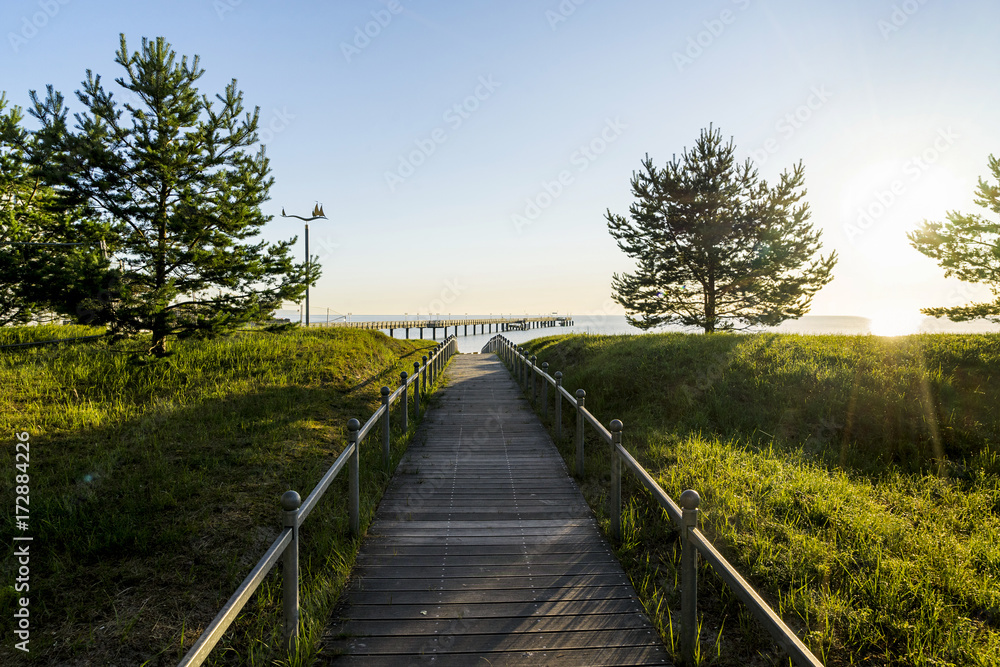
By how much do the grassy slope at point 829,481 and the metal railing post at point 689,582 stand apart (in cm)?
24

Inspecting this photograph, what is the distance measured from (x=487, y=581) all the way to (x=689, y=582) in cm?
169

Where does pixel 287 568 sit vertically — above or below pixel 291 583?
above

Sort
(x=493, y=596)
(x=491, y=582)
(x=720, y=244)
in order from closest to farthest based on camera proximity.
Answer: (x=493, y=596)
(x=491, y=582)
(x=720, y=244)

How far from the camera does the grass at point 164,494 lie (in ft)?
11.5

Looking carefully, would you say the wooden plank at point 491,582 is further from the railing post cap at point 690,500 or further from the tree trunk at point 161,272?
the tree trunk at point 161,272

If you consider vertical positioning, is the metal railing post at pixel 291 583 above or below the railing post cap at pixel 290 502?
below

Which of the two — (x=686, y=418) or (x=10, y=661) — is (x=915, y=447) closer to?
(x=686, y=418)

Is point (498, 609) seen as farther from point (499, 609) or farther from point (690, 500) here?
point (690, 500)

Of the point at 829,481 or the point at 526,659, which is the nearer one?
the point at 526,659

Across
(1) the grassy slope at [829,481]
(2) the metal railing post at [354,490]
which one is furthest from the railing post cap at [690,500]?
(2) the metal railing post at [354,490]

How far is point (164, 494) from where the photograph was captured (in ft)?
16.8

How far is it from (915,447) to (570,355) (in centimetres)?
998

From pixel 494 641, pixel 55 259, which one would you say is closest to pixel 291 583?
pixel 494 641

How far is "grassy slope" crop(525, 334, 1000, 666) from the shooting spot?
342cm
